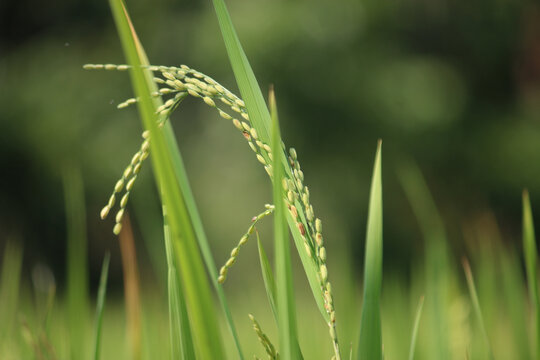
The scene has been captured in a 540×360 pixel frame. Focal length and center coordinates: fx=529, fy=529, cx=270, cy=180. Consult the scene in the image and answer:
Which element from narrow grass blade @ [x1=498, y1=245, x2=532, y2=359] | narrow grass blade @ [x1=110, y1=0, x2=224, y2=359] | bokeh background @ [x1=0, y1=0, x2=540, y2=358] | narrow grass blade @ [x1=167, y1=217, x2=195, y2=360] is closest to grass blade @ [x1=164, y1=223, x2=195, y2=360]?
narrow grass blade @ [x1=167, y1=217, x2=195, y2=360]

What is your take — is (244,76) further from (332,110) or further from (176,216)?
(332,110)

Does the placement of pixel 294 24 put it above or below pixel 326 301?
above

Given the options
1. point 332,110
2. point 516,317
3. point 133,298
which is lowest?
point 516,317

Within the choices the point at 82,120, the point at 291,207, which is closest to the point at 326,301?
the point at 291,207

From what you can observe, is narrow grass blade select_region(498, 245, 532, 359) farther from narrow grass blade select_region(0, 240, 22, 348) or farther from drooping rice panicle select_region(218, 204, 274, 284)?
narrow grass blade select_region(0, 240, 22, 348)

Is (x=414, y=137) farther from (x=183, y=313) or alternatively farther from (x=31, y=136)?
(x=183, y=313)

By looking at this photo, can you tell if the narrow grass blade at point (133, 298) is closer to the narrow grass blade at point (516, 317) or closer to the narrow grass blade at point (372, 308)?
the narrow grass blade at point (372, 308)

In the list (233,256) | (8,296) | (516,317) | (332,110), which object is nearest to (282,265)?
(233,256)
